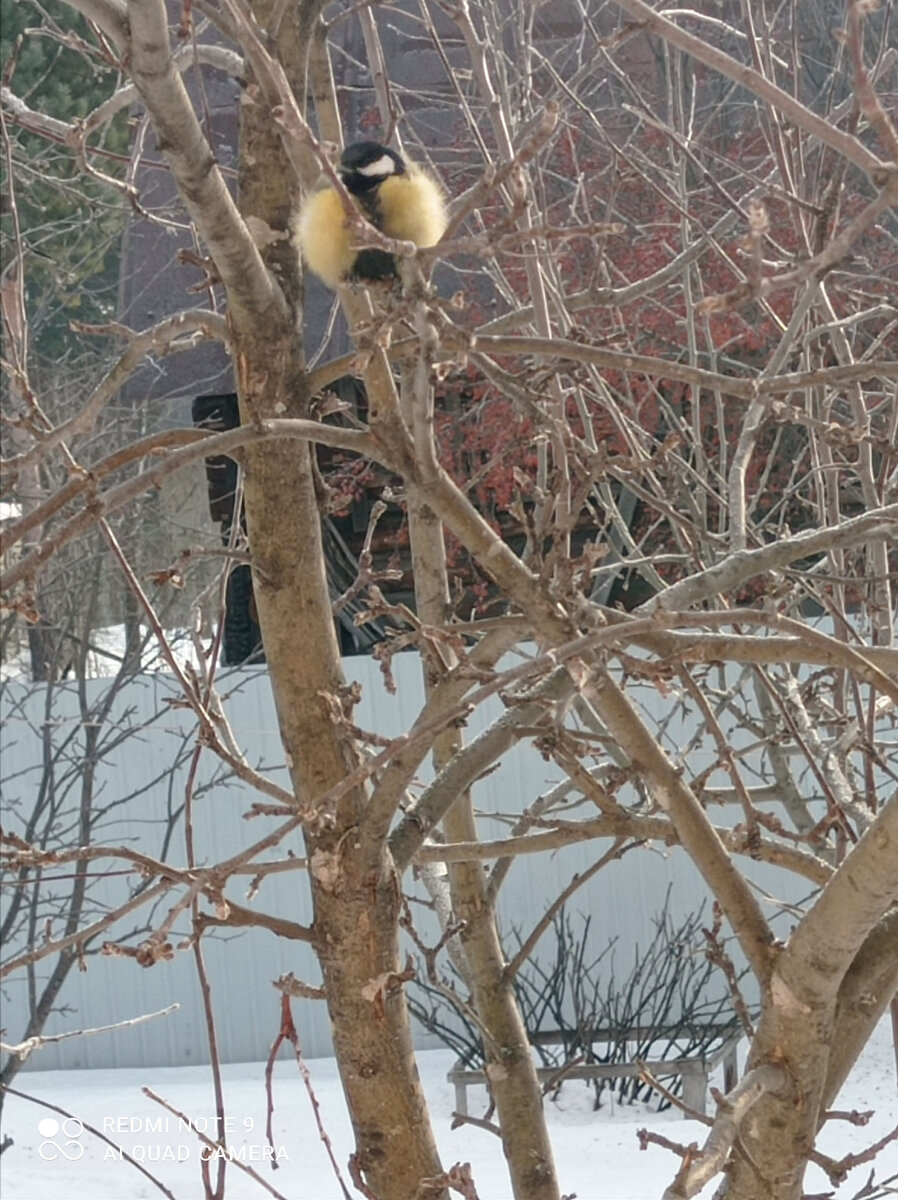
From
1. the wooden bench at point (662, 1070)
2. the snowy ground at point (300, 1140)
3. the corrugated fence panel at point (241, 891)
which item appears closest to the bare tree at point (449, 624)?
the snowy ground at point (300, 1140)

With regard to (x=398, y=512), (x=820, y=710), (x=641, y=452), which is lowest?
(x=820, y=710)

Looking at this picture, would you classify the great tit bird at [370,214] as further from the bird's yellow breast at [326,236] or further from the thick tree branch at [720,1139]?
the thick tree branch at [720,1139]

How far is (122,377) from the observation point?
1.47 meters

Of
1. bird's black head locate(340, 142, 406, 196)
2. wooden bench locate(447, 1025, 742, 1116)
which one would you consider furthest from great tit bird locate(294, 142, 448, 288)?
A: wooden bench locate(447, 1025, 742, 1116)

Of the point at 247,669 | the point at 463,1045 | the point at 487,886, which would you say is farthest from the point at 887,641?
the point at 247,669

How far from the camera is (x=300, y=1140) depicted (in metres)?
5.73

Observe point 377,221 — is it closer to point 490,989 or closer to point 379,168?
point 379,168

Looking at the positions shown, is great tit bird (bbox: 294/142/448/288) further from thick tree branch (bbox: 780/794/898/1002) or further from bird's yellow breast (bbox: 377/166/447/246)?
thick tree branch (bbox: 780/794/898/1002)

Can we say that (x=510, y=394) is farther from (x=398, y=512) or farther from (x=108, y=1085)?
(x=398, y=512)

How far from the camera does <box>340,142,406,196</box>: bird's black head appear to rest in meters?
1.77

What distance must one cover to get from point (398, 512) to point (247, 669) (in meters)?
2.08

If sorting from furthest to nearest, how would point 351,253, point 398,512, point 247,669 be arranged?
point 398,512 → point 247,669 → point 351,253

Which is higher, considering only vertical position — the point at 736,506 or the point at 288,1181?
the point at 736,506

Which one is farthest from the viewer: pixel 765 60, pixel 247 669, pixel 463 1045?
pixel 247 669
